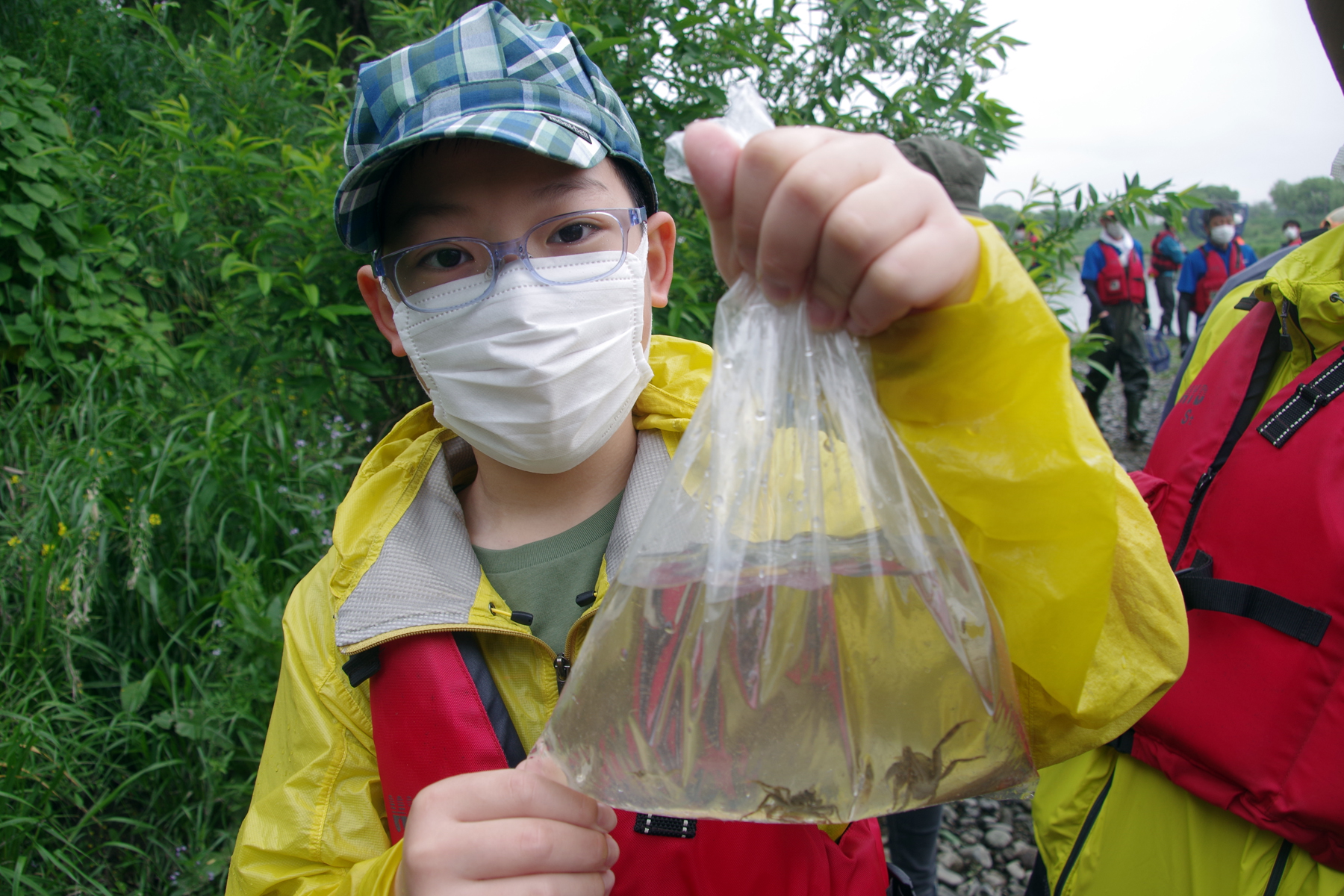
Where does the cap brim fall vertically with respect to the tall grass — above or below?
above

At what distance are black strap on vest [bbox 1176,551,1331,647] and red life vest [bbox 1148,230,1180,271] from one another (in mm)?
12644

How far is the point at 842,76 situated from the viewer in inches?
111

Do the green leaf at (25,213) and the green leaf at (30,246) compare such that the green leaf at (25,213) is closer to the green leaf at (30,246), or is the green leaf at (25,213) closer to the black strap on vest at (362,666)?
the green leaf at (30,246)

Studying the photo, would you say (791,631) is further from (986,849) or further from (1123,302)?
(1123,302)

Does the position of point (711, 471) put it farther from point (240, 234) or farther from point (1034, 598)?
point (240, 234)

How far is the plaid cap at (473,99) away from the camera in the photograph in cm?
129

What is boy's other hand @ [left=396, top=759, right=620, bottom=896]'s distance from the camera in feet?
2.72

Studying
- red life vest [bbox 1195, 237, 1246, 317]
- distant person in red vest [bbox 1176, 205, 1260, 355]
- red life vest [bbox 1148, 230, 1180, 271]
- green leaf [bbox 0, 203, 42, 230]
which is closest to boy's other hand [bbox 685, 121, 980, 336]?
green leaf [bbox 0, 203, 42, 230]

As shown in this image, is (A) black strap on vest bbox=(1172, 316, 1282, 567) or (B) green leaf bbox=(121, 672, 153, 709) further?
(B) green leaf bbox=(121, 672, 153, 709)

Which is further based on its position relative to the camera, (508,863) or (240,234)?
(240,234)

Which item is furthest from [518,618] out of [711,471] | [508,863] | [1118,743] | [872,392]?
[1118,743]

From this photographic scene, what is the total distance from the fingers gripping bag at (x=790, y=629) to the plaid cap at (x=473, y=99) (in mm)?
610

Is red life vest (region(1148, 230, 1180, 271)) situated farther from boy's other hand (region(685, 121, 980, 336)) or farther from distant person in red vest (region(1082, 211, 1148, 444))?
boy's other hand (region(685, 121, 980, 336))

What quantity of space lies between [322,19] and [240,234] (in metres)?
A: 3.73
